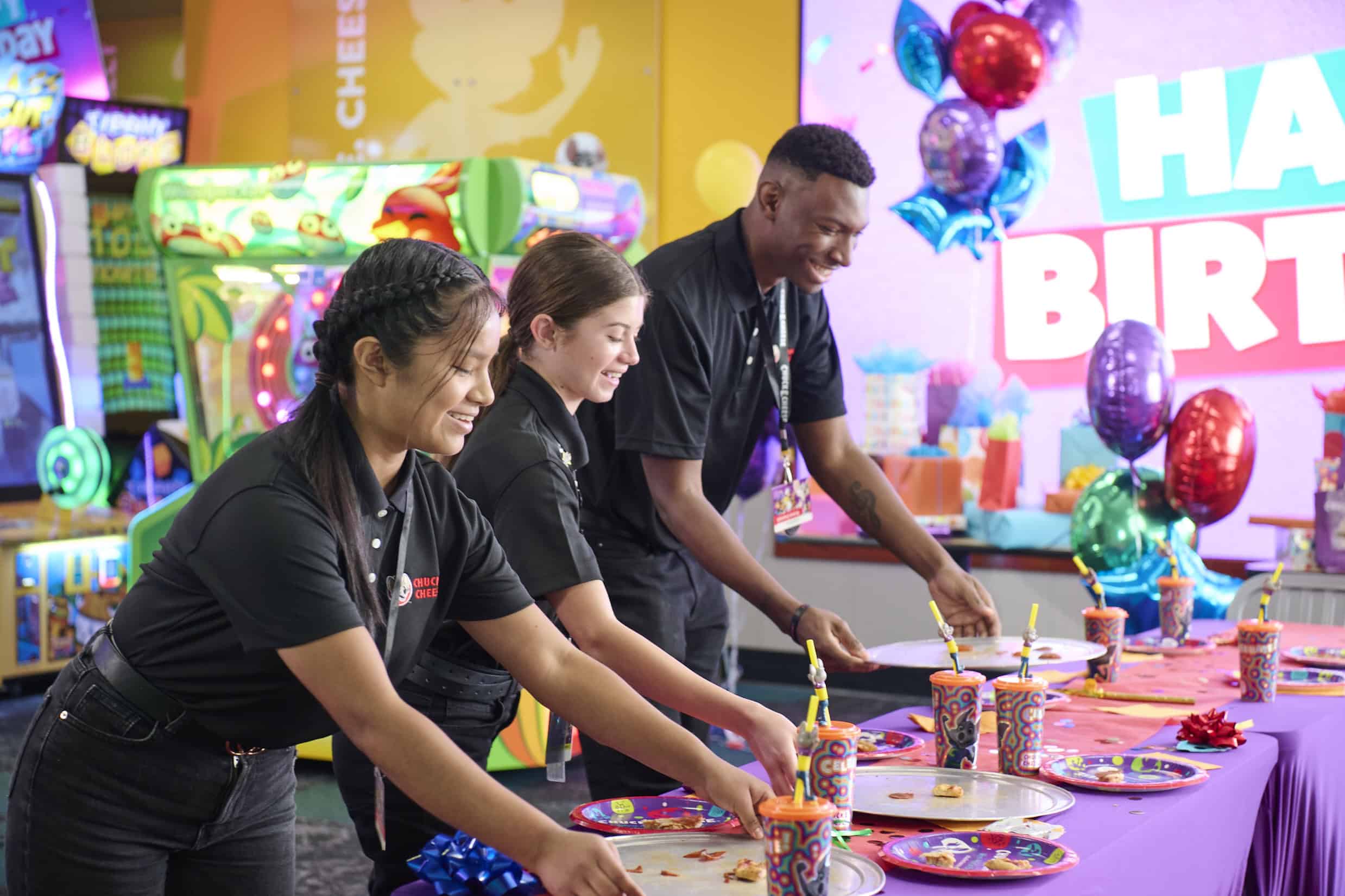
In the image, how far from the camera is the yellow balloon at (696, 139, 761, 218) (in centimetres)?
586

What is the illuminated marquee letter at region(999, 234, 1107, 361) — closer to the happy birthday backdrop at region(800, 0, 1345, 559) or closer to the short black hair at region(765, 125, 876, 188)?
the happy birthday backdrop at region(800, 0, 1345, 559)

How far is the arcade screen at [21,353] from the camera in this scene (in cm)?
600

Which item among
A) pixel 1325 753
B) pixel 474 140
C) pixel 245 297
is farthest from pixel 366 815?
pixel 474 140

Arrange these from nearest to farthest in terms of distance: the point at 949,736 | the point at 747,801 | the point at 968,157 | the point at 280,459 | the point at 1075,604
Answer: the point at 280,459
the point at 747,801
the point at 949,736
the point at 968,157
the point at 1075,604

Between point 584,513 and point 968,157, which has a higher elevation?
point 968,157

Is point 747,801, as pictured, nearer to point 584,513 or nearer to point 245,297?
point 584,513

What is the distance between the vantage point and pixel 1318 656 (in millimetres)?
2812

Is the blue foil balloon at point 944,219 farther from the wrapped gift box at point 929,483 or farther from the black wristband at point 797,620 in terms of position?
the black wristband at point 797,620

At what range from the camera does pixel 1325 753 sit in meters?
2.26

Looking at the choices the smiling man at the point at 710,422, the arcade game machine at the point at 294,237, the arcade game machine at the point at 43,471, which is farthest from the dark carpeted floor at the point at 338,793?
the smiling man at the point at 710,422

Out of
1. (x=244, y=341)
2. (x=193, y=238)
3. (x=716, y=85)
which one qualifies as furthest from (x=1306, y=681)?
(x=716, y=85)

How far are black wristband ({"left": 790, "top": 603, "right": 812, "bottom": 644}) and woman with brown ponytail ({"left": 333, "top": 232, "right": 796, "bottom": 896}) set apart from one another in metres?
0.33

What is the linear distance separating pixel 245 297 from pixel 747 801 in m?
3.65

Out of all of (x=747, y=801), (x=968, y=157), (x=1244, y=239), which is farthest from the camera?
(x=1244, y=239)
